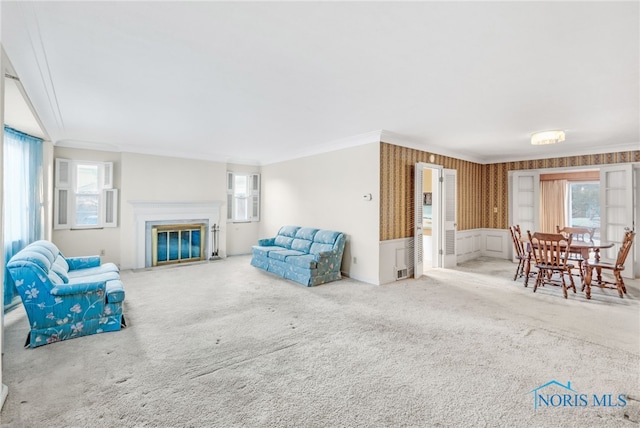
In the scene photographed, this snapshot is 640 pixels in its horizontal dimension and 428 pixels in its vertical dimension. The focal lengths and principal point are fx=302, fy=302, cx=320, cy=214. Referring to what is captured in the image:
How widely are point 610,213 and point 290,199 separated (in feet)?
21.3

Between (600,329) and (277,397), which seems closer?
(277,397)

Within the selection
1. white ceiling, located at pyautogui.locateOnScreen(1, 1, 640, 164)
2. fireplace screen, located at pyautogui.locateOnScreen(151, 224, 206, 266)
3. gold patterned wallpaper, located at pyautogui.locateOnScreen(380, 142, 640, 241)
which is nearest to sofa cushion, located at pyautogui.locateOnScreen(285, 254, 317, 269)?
gold patterned wallpaper, located at pyautogui.locateOnScreen(380, 142, 640, 241)

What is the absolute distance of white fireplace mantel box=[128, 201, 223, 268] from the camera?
247 inches

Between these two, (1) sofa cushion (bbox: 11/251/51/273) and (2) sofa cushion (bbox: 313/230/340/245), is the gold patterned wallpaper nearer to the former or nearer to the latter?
(2) sofa cushion (bbox: 313/230/340/245)

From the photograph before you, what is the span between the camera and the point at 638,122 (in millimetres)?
4238

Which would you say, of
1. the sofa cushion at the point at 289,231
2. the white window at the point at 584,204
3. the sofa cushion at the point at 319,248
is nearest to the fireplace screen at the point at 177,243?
the sofa cushion at the point at 289,231

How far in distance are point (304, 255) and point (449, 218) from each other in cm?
332

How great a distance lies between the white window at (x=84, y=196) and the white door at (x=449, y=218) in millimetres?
6759

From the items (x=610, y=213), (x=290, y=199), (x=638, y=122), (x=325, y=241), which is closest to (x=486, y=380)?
(x=325, y=241)

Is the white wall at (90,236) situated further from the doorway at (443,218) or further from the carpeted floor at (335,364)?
the doorway at (443,218)

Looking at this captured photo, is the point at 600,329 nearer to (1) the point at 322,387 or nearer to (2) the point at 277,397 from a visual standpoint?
(1) the point at 322,387

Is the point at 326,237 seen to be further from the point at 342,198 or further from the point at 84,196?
the point at 84,196

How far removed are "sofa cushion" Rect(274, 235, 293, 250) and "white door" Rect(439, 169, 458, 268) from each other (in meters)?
3.20

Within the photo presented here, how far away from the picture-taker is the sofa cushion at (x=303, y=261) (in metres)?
4.94
